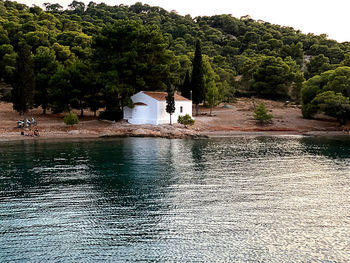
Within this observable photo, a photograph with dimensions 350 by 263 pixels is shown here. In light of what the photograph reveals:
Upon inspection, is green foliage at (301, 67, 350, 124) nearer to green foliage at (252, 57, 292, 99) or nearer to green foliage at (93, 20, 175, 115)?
green foliage at (252, 57, 292, 99)

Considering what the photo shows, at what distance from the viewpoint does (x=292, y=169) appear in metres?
27.9

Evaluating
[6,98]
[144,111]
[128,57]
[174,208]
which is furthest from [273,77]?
[174,208]

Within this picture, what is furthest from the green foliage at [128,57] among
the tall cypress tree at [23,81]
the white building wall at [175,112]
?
the tall cypress tree at [23,81]

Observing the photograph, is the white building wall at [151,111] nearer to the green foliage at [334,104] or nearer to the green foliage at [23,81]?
the green foliage at [23,81]

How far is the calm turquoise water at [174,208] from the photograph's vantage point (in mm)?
12930

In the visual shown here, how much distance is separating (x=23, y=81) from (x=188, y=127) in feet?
80.6

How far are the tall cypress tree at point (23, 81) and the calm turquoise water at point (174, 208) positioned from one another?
19135mm

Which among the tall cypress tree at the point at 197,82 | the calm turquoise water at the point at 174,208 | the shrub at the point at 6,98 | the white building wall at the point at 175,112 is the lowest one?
the calm turquoise water at the point at 174,208

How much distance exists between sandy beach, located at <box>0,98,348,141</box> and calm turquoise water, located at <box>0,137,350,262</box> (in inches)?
732

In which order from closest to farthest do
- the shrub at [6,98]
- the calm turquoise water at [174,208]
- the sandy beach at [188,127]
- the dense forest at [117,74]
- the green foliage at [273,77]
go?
the calm turquoise water at [174,208] < the sandy beach at [188,127] < the dense forest at [117,74] < the shrub at [6,98] < the green foliage at [273,77]

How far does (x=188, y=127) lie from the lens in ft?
187

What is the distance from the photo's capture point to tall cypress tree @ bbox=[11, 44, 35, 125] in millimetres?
49406

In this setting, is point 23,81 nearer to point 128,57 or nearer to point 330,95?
point 128,57

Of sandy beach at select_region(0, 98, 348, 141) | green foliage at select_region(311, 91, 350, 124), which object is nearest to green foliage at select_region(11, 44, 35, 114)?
sandy beach at select_region(0, 98, 348, 141)
